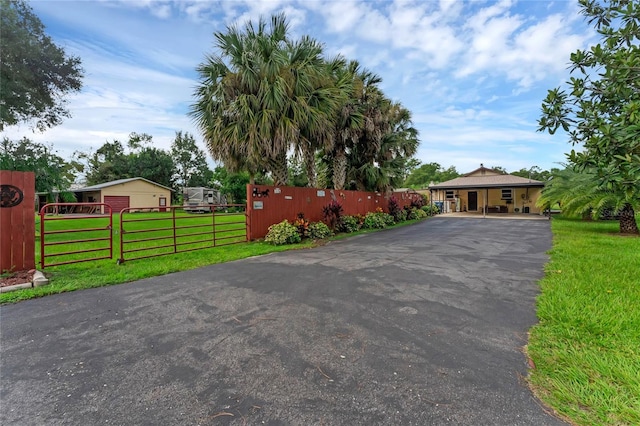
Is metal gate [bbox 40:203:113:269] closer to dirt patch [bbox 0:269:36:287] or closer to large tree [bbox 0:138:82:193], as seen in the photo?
dirt patch [bbox 0:269:36:287]

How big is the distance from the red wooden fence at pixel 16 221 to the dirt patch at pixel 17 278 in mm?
153

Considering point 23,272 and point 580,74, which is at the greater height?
point 580,74

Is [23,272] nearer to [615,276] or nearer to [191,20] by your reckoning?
[191,20]

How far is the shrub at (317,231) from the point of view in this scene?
32.5 ft

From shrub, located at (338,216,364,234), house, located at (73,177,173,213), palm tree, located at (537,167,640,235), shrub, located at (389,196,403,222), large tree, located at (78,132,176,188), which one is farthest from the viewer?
large tree, located at (78,132,176,188)

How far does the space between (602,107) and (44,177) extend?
47.5 ft

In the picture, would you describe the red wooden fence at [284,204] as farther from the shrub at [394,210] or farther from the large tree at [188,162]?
the large tree at [188,162]

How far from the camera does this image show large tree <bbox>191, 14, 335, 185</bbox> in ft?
29.0

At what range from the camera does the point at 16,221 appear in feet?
15.2

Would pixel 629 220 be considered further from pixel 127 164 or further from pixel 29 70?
pixel 127 164

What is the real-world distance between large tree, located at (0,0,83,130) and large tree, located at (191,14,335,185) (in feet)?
19.0

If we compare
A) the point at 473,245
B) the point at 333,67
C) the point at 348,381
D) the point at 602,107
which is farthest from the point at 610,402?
the point at 333,67

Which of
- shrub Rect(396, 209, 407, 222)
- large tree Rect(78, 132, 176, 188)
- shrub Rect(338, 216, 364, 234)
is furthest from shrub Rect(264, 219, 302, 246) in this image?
large tree Rect(78, 132, 176, 188)

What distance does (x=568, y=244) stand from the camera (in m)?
7.87
